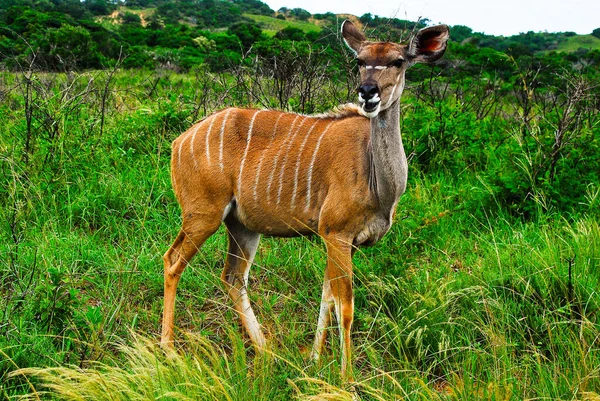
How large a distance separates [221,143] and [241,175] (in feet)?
0.71

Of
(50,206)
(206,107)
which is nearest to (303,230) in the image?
(50,206)

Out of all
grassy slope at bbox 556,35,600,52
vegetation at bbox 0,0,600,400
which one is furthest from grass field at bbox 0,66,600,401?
grassy slope at bbox 556,35,600,52

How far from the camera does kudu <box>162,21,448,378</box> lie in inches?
135

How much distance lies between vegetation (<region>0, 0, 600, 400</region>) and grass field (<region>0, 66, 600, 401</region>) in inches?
0.6

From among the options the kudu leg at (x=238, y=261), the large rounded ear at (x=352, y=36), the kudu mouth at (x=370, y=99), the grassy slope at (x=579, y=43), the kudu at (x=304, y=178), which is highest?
the large rounded ear at (x=352, y=36)

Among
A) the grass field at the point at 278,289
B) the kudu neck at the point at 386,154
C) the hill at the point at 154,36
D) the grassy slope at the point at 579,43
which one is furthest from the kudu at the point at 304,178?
the grassy slope at the point at 579,43

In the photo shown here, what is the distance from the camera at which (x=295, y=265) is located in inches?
169

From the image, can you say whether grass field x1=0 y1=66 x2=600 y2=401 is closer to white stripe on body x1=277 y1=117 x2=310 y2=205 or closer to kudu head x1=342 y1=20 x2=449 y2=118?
white stripe on body x1=277 y1=117 x2=310 y2=205

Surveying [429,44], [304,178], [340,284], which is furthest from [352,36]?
[340,284]

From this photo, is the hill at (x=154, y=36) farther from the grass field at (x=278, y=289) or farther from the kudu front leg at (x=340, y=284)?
the kudu front leg at (x=340, y=284)

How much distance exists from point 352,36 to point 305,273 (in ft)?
4.86

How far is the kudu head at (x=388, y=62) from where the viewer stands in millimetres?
3184

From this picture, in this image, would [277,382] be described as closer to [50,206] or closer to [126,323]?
[126,323]

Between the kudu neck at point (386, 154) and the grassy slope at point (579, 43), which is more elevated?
the kudu neck at point (386, 154)
